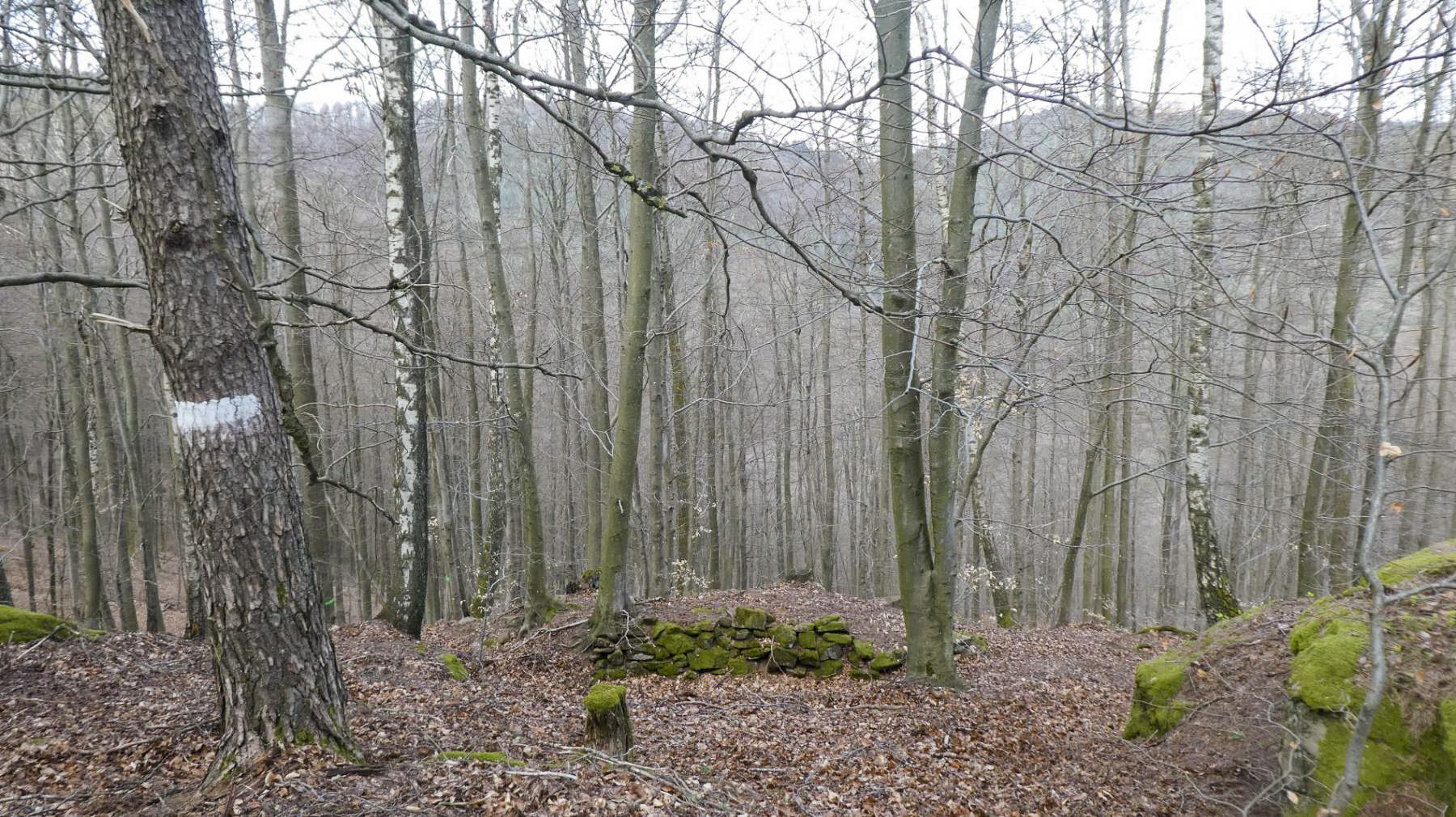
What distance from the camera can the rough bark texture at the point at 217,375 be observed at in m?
2.74

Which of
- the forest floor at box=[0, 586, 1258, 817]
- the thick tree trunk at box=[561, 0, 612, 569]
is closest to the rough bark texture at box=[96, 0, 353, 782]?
the forest floor at box=[0, 586, 1258, 817]

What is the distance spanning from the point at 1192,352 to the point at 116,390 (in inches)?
716

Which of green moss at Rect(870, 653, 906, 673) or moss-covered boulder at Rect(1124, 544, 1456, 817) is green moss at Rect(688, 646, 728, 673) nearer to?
green moss at Rect(870, 653, 906, 673)

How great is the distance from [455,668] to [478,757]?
3.33 metres

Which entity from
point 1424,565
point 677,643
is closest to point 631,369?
point 677,643

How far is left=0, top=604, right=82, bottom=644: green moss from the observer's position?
4855mm

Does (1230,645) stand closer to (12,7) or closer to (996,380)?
(996,380)

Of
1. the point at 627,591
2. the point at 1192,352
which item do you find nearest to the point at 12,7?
the point at 627,591

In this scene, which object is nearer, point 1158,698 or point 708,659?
point 1158,698

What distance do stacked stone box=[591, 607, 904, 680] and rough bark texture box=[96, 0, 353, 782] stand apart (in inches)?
A: 191

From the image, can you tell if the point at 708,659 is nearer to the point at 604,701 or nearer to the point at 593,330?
the point at 604,701

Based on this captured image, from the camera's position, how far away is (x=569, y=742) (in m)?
4.70

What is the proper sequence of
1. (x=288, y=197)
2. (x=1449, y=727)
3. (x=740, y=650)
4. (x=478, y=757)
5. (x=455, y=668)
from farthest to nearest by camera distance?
(x=288, y=197) < (x=740, y=650) < (x=455, y=668) < (x=478, y=757) < (x=1449, y=727)

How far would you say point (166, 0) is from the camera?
276 centimetres
